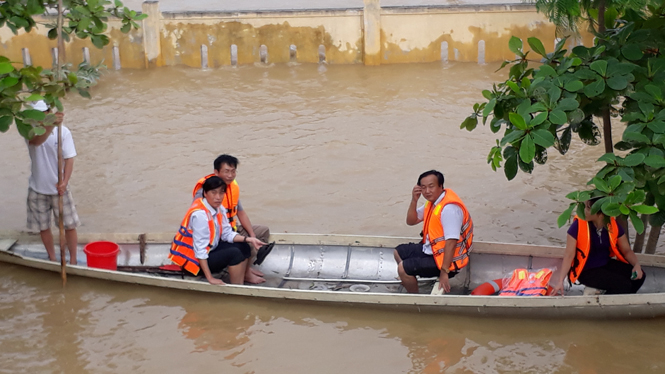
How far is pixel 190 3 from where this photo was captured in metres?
18.7

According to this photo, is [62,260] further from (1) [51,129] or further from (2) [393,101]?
(2) [393,101]

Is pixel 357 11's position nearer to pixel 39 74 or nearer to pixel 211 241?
pixel 211 241

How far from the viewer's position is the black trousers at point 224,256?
6102 mm

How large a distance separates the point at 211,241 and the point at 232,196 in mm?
500

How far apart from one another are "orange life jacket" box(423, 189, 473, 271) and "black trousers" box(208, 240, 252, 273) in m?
1.66

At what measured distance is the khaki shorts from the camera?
256 inches

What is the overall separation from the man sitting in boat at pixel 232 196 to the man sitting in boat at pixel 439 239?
1371 millimetres

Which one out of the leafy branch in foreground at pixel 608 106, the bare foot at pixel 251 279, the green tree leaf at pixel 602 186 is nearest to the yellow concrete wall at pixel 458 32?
the leafy branch in foreground at pixel 608 106

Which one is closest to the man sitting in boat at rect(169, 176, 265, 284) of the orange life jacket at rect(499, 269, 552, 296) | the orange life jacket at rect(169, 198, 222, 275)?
the orange life jacket at rect(169, 198, 222, 275)

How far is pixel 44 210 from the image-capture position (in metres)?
6.52

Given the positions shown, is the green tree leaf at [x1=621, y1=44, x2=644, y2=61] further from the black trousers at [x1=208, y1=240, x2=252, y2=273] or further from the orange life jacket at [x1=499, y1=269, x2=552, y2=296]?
the black trousers at [x1=208, y1=240, x2=252, y2=273]


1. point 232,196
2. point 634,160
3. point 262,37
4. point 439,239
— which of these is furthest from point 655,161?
point 262,37

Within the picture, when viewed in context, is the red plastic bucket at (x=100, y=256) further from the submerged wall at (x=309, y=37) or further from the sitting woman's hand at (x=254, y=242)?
the submerged wall at (x=309, y=37)

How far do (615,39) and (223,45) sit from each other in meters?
9.25
